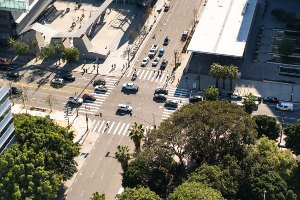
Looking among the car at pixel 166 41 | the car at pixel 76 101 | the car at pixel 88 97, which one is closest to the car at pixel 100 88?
the car at pixel 88 97

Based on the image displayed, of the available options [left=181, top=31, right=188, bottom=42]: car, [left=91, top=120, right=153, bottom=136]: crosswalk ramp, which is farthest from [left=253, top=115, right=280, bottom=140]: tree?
[left=181, top=31, right=188, bottom=42]: car

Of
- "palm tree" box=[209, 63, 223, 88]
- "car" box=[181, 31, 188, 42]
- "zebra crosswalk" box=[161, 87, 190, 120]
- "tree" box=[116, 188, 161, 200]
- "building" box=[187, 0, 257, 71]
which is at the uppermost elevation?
"building" box=[187, 0, 257, 71]

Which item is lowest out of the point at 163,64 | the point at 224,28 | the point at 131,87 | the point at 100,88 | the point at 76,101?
the point at 76,101

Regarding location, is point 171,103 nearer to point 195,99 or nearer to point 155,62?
point 195,99

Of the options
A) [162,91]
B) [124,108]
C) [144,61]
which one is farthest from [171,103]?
[144,61]

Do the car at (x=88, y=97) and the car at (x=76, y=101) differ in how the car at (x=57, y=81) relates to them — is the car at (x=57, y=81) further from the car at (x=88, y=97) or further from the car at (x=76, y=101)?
the car at (x=88, y=97)

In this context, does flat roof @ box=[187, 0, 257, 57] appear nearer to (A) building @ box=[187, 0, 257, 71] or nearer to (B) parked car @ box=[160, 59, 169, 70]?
(A) building @ box=[187, 0, 257, 71]

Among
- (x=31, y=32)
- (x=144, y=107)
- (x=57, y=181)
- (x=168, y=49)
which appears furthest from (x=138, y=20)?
(x=57, y=181)
